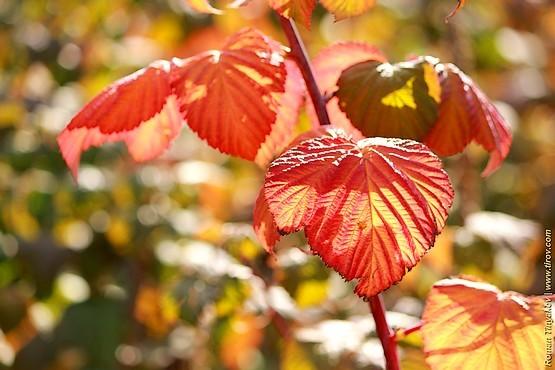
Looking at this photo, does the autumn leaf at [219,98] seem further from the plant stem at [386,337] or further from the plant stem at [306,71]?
the plant stem at [386,337]

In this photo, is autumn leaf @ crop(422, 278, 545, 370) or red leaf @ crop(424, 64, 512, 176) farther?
red leaf @ crop(424, 64, 512, 176)

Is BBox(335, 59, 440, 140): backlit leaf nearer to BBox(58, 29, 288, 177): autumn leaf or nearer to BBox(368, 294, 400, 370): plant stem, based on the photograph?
BBox(58, 29, 288, 177): autumn leaf

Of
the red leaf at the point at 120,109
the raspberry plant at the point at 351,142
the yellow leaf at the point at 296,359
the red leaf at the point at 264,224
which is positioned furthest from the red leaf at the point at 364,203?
the yellow leaf at the point at 296,359

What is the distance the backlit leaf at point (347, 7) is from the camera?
970mm

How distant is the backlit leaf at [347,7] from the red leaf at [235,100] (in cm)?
9

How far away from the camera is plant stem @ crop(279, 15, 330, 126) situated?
1.06 meters

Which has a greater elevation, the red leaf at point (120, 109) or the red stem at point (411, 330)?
the red leaf at point (120, 109)

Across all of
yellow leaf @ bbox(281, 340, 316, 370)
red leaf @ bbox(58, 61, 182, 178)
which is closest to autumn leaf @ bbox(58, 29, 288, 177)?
red leaf @ bbox(58, 61, 182, 178)

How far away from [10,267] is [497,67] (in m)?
1.69

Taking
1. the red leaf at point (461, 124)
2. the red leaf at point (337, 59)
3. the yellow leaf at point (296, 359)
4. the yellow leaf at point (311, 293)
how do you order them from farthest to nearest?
the yellow leaf at point (311, 293), the yellow leaf at point (296, 359), the red leaf at point (337, 59), the red leaf at point (461, 124)

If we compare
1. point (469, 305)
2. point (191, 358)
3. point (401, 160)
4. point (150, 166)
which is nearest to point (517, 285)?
point (191, 358)

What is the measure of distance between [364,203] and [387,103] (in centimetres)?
21

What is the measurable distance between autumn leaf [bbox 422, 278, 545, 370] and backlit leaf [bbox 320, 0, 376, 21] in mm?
287

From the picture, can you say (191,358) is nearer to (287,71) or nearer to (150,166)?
(150,166)
